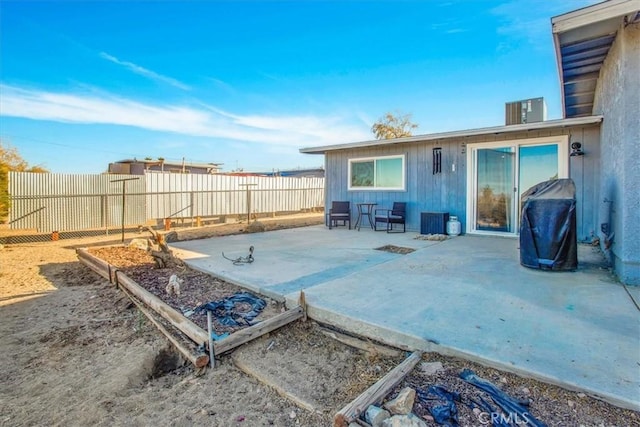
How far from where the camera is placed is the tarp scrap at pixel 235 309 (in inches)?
110

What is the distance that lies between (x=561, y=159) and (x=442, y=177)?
2.22 metres

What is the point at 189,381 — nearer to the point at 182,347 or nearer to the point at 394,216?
the point at 182,347

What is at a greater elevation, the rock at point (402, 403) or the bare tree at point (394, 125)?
the bare tree at point (394, 125)

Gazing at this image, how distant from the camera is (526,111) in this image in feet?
23.9

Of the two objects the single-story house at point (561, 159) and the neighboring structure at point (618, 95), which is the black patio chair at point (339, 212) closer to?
the single-story house at point (561, 159)

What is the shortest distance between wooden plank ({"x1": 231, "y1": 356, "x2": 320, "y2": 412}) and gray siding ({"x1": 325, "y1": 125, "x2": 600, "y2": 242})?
6.24 m

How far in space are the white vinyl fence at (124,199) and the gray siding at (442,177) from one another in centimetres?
345

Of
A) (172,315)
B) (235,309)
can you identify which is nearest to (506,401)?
(235,309)

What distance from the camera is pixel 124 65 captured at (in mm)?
10070

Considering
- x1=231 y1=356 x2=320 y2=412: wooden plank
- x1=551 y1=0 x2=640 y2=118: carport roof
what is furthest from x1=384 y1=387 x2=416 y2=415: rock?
x1=551 y1=0 x2=640 y2=118: carport roof

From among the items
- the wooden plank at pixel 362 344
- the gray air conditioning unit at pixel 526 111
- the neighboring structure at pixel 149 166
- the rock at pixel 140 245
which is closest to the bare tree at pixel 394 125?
the neighboring structure at pixel 149 166

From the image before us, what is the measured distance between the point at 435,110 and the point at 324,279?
14570mm

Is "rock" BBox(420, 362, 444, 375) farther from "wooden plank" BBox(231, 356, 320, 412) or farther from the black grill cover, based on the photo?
the black grill cover

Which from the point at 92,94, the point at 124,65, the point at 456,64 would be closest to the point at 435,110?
the point at 456,64
